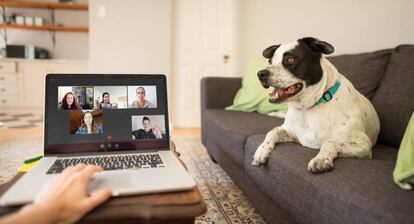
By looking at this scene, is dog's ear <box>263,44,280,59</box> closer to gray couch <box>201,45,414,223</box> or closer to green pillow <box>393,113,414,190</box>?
gray couch <box>201,45,414,223</box>

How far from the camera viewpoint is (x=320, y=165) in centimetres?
101

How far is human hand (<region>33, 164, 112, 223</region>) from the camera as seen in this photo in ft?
1.78

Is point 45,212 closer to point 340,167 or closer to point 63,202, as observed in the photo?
point 63,202

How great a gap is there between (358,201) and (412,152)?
0.76 ft

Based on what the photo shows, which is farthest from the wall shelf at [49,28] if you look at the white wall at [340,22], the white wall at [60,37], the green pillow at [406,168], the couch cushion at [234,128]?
the green pillow at [406,168]

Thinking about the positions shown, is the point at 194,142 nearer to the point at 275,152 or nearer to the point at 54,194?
the point at 275,152

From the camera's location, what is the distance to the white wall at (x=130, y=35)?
409 cm

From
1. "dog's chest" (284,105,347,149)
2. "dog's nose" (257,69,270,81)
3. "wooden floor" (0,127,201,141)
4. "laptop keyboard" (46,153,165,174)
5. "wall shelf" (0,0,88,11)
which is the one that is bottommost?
"wooden floor" (0,127,201,141)

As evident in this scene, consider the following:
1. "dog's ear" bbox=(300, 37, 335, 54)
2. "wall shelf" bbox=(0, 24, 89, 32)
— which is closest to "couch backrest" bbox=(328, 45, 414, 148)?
"dog's ear" bbox=(300, 37, 335, 54)

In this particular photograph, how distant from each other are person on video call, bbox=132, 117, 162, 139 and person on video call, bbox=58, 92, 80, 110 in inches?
8.4

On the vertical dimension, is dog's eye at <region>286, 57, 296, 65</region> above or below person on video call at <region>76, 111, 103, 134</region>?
above

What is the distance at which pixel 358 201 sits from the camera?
776mm

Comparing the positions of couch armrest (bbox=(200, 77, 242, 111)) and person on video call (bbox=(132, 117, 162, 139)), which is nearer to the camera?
person on video call (bbox=(132, 117, 162, 139))

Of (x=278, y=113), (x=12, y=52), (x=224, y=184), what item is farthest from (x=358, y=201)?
(x=12, y=52)
